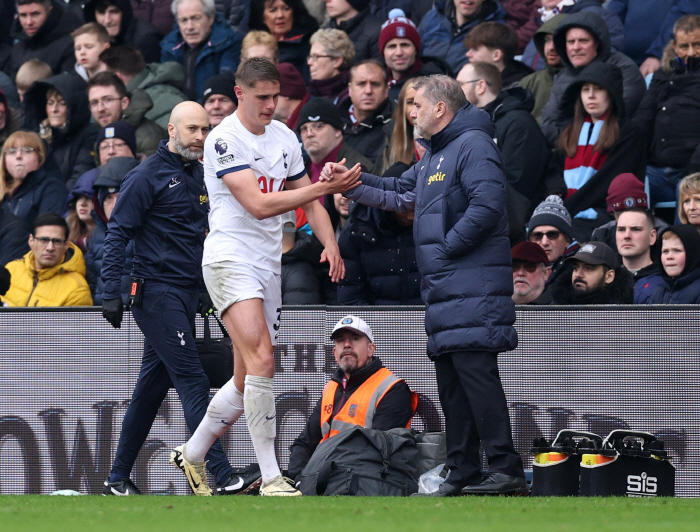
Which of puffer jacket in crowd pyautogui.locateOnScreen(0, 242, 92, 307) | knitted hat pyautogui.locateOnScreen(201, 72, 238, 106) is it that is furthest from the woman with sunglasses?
knitted hat pyautogui.locateOnScreen(201, 72, 238, 106)

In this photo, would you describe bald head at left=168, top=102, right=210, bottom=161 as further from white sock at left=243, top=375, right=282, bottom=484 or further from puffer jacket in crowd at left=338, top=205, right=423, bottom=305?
white sock at left=243, top=375, right=282, bottom=484

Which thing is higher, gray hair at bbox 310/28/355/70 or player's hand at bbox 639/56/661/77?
gray hair at bbox 310/28/355/70

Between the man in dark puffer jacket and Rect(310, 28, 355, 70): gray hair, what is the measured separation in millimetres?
4754

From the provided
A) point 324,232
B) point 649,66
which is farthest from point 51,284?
point 649,66

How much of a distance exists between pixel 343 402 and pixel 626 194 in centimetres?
314

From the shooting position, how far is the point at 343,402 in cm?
848

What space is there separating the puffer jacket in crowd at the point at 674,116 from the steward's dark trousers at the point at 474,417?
3.97 meters

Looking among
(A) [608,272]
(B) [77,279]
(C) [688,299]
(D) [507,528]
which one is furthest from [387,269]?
(D) [507,528]

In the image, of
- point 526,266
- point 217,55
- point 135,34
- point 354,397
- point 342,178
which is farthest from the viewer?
point 135,34

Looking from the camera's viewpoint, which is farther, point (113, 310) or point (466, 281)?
point (113, 310)

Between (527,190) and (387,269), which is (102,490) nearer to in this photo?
(387,269)

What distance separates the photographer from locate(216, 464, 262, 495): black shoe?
782cm

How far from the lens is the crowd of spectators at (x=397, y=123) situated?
30.0 feet

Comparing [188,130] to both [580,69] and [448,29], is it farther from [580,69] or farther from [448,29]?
[448,29]
